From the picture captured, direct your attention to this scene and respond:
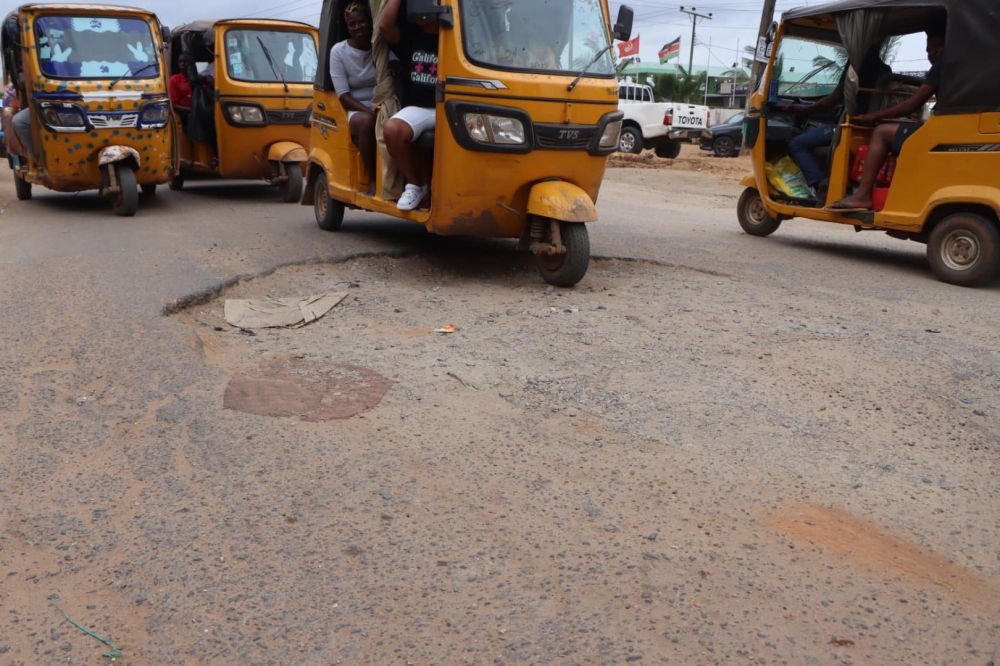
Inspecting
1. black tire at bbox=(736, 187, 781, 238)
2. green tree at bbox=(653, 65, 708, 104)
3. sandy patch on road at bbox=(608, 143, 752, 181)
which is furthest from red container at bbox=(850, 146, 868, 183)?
green tree at bbox=(653, 65, 708, 104)

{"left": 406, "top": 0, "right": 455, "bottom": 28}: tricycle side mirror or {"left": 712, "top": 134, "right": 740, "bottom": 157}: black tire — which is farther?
{"left": 712, "top": 134, "right": 740, "bottom": 157}: black tire

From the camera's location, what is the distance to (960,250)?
6867mm

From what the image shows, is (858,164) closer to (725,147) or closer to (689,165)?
(689,165)

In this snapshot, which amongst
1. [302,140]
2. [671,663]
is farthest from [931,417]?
[302,140]

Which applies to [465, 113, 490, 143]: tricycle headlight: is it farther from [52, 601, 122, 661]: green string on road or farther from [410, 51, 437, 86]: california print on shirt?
[52, 601, 122, 661]: green string on road

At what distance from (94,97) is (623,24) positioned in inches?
229

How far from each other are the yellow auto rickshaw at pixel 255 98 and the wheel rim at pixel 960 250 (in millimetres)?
7243

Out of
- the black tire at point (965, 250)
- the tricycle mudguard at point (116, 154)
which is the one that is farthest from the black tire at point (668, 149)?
the black tire at point (965, 250)

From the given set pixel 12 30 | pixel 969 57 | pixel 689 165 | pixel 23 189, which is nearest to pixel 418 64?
pixel 969 57

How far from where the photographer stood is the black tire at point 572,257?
5.85m

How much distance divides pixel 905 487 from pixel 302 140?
366 inches

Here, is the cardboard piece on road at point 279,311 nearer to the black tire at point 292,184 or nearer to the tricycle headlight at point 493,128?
the tricycle headlight at point 493,128

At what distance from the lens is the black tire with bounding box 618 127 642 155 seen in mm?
24219

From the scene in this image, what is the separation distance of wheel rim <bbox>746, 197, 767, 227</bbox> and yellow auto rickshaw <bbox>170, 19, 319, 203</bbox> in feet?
17.5
